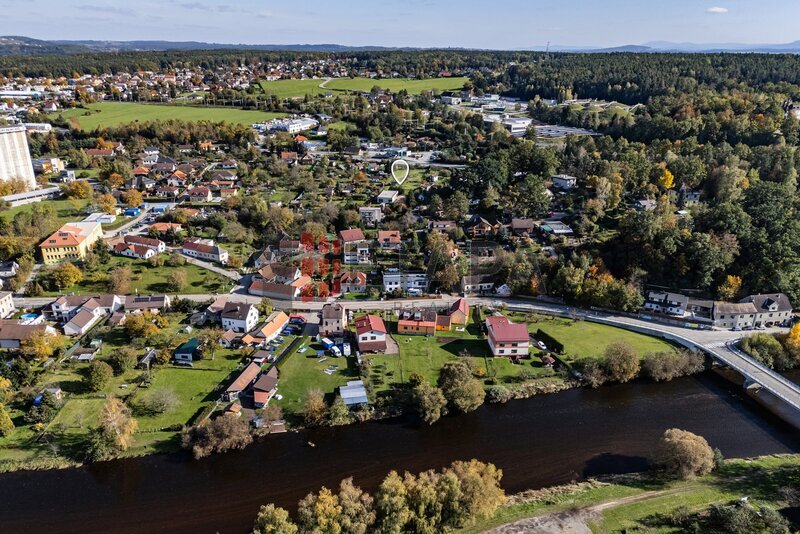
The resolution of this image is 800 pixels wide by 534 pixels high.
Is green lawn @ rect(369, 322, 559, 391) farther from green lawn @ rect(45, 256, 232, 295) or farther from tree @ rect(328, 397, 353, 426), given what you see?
green lawn @ rect(45, 256, 232, 295)

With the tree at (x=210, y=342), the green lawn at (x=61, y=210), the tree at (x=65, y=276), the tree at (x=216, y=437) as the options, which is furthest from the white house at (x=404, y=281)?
the green lawn at (x=61, y=210)

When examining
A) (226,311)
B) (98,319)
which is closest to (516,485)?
(226,311)

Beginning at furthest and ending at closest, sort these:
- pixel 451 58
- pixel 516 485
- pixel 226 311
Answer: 1. pixel 451 58
2. pixel 226 311
3. pixel 516 485

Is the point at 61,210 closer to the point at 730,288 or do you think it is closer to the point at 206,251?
the point at 206,251

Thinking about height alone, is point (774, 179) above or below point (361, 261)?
above

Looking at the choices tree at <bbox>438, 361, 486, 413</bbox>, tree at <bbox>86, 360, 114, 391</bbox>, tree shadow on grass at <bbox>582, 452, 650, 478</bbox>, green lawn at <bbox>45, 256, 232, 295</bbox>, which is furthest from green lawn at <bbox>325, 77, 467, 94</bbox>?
tree shadow on grass at <bbox>582, 452, 650, 478</bbox>

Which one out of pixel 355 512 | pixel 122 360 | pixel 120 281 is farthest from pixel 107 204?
pixel 355 512

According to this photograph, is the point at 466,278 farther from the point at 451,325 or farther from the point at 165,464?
the point at 165,464
